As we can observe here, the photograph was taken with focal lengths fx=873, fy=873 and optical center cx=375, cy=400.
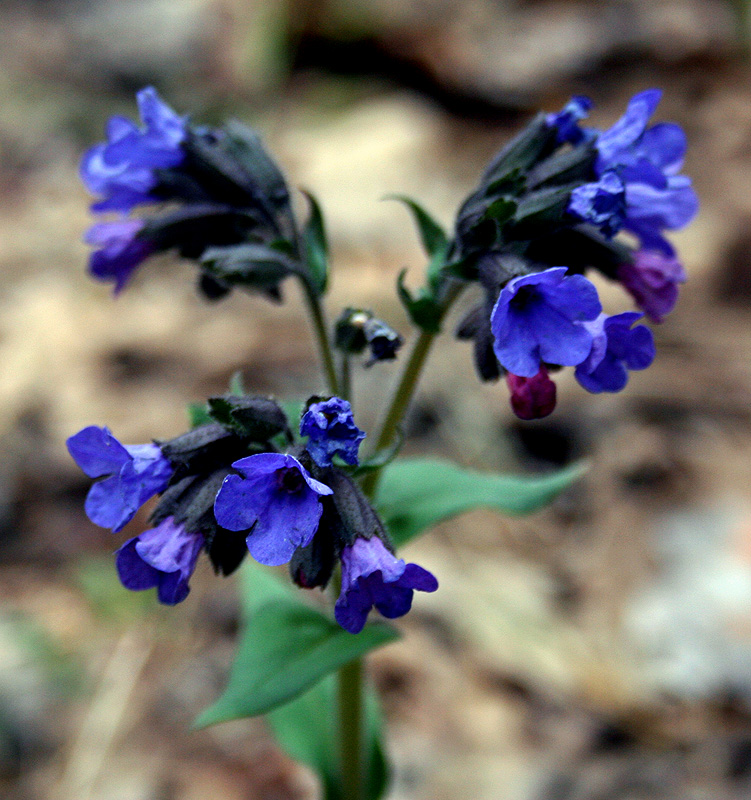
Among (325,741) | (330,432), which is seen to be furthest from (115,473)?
(325,741)

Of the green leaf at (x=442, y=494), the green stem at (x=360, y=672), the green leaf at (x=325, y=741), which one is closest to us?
the green stem at (x=360, y=672)

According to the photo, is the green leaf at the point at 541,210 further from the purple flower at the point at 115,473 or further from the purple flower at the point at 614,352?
the purple flower at the point at 115,473

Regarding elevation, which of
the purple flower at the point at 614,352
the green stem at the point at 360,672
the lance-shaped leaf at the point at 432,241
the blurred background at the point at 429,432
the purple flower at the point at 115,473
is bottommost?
the blurred background at the point at 429,432

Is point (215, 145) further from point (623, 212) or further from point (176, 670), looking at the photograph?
point (176, 670)

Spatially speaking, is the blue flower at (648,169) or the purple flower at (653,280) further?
the purple flower at (653,280)

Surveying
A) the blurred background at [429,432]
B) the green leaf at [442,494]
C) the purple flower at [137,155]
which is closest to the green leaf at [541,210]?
the green leaf at [442,494]

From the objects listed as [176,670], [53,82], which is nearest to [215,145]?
[176,670]
